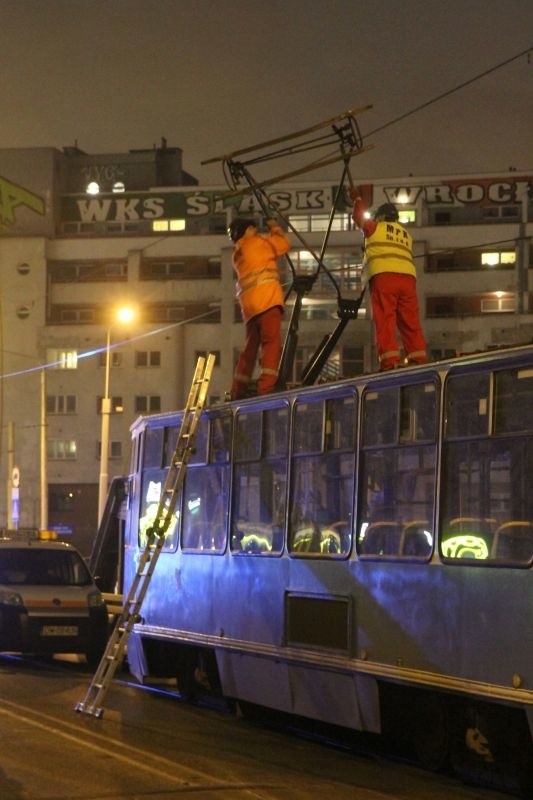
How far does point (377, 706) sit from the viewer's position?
11359mm

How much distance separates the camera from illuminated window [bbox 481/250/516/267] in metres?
A: 70.8

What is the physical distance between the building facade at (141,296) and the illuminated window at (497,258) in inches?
3.5

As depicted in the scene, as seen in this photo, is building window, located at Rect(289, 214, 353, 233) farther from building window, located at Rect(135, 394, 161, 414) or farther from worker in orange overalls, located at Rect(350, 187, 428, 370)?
worker in orange overalls, located at Rect(350, 187, 428, 370)

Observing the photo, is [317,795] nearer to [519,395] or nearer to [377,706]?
[377,706]

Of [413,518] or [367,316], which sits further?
[367,316]

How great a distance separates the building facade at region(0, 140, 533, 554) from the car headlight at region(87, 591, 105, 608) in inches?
1952

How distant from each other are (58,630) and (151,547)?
218 inches

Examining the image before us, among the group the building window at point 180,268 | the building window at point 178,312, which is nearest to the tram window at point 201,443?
the building window at point 178,312

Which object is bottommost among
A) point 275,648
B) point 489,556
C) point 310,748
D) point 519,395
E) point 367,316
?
point 310,748

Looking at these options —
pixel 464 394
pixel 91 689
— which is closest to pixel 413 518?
pixel 464 394

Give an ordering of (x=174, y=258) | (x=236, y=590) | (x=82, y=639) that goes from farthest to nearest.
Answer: (x=174, y=258) → (x=82, y=639) → (x=236, y=590)

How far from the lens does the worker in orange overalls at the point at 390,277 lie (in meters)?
13.3

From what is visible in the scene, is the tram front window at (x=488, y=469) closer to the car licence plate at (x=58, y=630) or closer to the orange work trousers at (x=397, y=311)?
the orange work trousers at (x=397, y=311)

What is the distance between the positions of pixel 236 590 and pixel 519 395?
14.9 ft
